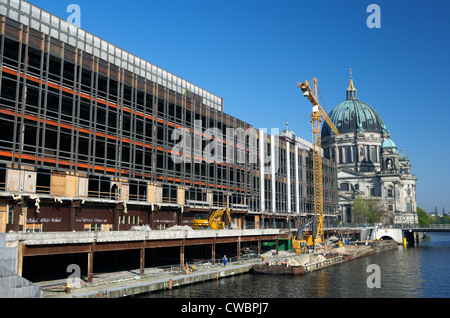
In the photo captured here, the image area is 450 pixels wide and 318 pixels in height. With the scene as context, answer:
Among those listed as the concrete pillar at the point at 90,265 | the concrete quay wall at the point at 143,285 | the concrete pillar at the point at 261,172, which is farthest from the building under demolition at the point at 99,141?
the concrete quay wall at the point at 143,285

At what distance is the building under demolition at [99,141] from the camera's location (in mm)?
51812

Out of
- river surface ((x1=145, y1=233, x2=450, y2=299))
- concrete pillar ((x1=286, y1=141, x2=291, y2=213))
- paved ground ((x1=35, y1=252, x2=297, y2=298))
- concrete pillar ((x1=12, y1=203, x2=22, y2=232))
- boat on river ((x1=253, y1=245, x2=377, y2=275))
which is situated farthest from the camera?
concrete pillar ((x1=286, y1=141, x2=291, y2=213))

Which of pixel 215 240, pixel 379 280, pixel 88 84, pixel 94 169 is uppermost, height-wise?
pixel 88 84

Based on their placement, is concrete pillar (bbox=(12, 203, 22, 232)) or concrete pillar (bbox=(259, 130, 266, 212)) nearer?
concrete pillar (bbox=(12, 203, 22, 232))

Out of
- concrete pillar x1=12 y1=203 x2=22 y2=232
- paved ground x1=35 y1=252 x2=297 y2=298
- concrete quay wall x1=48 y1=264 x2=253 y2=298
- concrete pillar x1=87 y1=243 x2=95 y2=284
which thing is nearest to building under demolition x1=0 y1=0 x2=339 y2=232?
concrete pillar x1=12 y1=203 x2=22 y2=232

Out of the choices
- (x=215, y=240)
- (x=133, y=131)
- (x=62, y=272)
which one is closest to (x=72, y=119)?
(x=133, y=131)

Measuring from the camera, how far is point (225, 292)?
4841 cm

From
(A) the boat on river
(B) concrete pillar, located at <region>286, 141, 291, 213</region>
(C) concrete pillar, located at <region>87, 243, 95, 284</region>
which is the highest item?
(B) concrete pillar, located at <region>286, 141, 291, 213</region>

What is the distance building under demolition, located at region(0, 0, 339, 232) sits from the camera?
51812 millimetres

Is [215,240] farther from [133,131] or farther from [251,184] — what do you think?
[251,184]

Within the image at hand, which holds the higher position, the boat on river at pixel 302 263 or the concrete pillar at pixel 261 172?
the concrete pillar at pixel 261 172

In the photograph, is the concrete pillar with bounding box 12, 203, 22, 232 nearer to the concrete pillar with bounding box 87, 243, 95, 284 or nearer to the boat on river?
the concrete pillar with bounding box 87, 243, 95, 284

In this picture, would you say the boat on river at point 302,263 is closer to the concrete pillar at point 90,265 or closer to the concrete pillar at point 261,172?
the concrete pillar at point 261,172

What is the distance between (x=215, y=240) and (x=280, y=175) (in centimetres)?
5135
